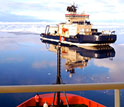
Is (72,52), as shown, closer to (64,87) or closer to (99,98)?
(99,98)

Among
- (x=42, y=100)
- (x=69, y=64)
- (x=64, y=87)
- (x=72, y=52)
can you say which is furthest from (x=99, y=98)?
(x=72, y=52)

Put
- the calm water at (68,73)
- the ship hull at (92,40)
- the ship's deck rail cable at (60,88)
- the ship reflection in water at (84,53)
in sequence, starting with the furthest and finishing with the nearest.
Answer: the ship hull at (92,40) → the ship reflection in water at (84,53) → the calm water at (68,73) → the ship's deck rail cable at (60,88)

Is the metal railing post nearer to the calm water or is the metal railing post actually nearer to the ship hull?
the calm water

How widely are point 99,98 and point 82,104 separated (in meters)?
2.20

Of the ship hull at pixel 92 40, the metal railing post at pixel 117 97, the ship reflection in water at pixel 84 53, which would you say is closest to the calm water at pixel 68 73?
the ship reflection in water at pixel 84 53

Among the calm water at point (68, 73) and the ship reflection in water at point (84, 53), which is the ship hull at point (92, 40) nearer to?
the ship reflection in water at point (84, 53)

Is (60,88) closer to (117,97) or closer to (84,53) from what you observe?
(117,97)

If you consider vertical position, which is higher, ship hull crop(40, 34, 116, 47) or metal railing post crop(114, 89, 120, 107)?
metal railing post crop(114, 89, 120, 107)

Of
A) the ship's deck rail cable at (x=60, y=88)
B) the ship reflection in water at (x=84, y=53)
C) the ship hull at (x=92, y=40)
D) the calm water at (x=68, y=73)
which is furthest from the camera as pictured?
the ship hull at (x=92, y=40)

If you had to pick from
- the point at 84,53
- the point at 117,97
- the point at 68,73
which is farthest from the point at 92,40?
the point at 117,97

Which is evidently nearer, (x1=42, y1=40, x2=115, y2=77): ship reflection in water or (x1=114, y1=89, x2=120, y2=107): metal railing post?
(x1=114, y1=89, x2=120, y2=107): metal railing post

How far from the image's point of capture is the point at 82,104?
198 inches

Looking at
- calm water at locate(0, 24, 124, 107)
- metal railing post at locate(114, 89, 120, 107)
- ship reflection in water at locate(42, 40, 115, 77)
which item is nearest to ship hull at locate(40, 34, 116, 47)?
ship reflection in water at locate(42, 40, 115, 77)

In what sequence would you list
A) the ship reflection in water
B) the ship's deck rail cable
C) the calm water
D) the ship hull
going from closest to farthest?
the ship's deck rail cable → the calm water → the ship reflection in water → the ship hull
